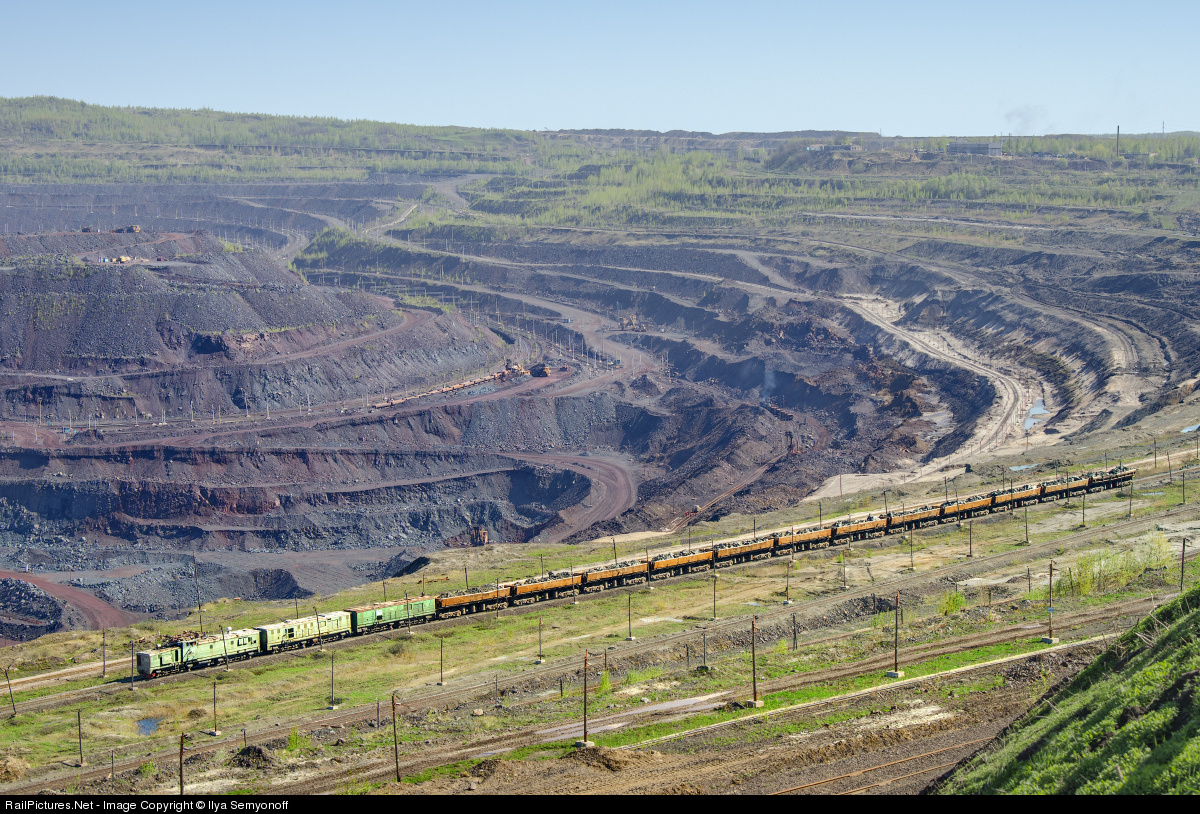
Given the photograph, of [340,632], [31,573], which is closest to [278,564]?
[31,573]

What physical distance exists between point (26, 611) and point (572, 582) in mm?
46211

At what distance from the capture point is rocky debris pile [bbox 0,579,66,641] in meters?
83.0

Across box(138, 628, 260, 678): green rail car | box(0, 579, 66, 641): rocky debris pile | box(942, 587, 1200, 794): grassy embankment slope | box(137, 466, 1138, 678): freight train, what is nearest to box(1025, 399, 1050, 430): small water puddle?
box(137, 466, 1138, 678): freight train

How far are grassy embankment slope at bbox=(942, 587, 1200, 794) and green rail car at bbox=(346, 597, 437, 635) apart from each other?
37.1 metres

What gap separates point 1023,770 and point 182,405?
125 meters

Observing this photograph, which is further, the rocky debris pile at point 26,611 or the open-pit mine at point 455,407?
the open-pit mine at point 455,407

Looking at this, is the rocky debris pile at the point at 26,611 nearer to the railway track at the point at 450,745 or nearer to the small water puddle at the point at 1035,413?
the railway track at the point at 450,745

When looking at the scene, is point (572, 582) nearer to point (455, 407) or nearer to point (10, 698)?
point (10, 698)

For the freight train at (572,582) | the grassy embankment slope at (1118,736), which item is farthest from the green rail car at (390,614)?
the grassy embankment slope at (1118,736)

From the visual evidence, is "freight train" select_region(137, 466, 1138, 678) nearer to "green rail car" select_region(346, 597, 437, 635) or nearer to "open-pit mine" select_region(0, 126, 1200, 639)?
"green rail car" select_region(346, 597, 437, 635)

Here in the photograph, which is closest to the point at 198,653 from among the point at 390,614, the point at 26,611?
the point at 390,614

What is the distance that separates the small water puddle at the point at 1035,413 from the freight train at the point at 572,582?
96.0 ft

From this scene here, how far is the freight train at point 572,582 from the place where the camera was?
56.5 metres

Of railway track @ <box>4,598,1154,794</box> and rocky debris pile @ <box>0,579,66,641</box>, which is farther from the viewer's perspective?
rocky debris pile @ <box>0,579,66,641</box>
